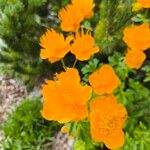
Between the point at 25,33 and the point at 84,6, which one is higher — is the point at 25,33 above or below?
above

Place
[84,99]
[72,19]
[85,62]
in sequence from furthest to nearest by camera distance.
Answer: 1. [85,62]
2. [72,19]
3. [84,99]

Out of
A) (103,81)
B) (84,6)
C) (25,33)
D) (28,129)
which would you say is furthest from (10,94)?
(103,81)

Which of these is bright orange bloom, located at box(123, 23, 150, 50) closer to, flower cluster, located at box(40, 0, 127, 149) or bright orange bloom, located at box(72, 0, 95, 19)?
flower cluster, located at box(40, 0, 127, 149)

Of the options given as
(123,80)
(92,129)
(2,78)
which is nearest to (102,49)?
(123,80)

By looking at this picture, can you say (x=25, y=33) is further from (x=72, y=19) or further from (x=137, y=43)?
(x=137, y=43)

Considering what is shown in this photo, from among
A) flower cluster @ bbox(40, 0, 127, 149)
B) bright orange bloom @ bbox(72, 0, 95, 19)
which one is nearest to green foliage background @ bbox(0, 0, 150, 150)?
bright orange bloom @ bbox(72, 0, 95, 19)

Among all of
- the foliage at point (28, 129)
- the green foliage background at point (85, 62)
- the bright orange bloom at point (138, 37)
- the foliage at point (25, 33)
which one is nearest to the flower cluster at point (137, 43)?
the bright orange bloom at point (138, 37)
